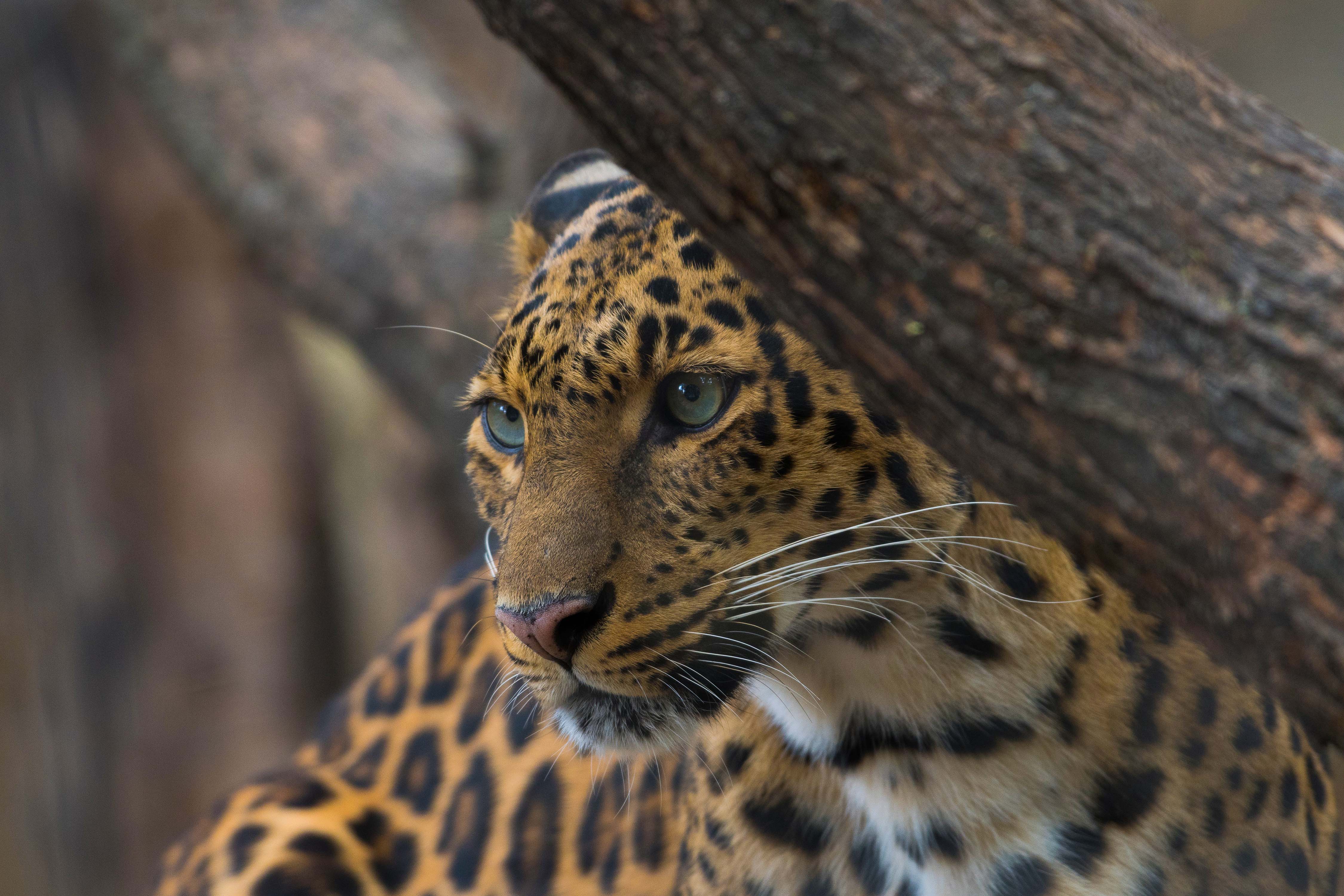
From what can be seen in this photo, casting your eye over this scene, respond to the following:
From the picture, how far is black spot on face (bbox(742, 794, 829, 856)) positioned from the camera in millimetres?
3268

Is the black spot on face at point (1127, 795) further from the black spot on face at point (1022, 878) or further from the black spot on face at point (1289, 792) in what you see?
the black spot on face at point (1289, 792)

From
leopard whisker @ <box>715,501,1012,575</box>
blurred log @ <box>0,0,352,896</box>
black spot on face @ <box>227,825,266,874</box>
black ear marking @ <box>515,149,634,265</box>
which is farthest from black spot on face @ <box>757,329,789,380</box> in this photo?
blurred log @ <box>0,0,352,896</box>

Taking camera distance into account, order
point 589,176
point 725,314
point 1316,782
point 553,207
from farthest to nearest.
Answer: point 589,176
point 553,207
point 1316,782
point 725,314

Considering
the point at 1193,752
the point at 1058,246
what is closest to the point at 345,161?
the point at 1193,752

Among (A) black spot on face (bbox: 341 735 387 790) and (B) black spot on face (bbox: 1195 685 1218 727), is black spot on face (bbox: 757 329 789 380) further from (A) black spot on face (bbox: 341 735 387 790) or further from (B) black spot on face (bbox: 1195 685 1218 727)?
(A) black spot on face (bbox: 341 735 387 790)

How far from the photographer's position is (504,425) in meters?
3.19

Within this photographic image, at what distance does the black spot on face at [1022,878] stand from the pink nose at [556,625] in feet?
3.79

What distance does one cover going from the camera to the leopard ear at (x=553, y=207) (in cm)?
356

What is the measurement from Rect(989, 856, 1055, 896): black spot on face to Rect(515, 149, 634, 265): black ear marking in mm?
1875

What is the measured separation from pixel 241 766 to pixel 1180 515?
31.7ft

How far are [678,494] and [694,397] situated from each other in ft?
0.66

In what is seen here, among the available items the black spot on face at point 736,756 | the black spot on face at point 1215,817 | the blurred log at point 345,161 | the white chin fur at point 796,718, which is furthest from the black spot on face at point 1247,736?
the blurred log at point 345,161

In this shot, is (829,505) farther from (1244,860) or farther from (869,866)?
(1244,860)

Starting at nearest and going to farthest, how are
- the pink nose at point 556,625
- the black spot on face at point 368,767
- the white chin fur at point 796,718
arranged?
the pink nose at point 556,625, the white chin fur at point 796,718, the black spot on face at point 368,767
